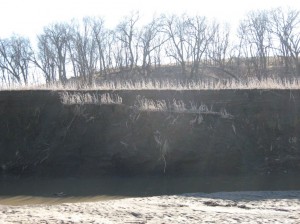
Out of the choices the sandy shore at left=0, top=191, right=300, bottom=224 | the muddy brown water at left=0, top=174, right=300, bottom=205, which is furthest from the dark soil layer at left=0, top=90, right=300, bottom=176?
the sandy shore at left=0, top=191, right=300, bottom=224

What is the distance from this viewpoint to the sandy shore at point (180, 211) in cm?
922

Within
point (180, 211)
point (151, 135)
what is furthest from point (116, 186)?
point (180, 211)

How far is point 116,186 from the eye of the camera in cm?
1633

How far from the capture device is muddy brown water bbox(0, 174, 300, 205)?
1443cm

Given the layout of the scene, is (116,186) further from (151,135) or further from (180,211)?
(180,211)

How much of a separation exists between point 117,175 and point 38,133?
460 cm

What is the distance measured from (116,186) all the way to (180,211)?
20.8 ft

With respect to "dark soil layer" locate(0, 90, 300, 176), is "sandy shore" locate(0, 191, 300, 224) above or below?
below

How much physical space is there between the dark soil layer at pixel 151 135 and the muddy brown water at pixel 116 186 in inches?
27.7

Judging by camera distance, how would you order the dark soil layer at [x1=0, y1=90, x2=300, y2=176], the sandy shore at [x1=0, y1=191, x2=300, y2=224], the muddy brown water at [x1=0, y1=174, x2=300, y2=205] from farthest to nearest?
the dark soil layer at [x1=0, y1=90, x2=300, y2=176] → the muddy brown water at [x1=0, y1=174, x2=300, y2=205] → the sandy shore at [x1=0, y1=191, x2=300, y2=224]

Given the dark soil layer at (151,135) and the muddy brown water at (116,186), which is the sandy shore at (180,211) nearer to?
the muddy brown water at (116,186)

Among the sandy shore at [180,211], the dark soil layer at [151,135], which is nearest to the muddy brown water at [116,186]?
A: the dark soil layer at [151,135]

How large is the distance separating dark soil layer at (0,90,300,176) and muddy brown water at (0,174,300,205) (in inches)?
27.7

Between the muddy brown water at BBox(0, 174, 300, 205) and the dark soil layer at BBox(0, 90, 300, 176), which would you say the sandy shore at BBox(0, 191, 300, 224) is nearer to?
the muddy brown water at BBox(0, 174, 300, 205)
